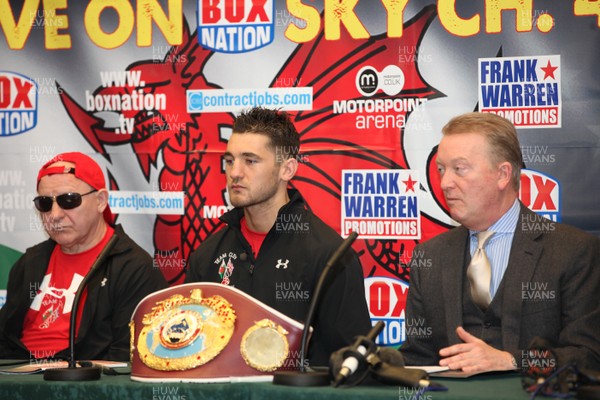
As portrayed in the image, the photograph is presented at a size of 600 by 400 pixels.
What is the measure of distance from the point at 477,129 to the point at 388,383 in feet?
3.93

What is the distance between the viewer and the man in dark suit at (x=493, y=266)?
2.68 metres

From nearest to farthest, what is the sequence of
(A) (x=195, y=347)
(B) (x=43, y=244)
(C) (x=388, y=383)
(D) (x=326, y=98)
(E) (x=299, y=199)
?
(C) (x=388, y=383), (A) (x=195, y=347), (E) (x=299, y=199), (B) (x=43, y=244), (D) (x=326, y=98)

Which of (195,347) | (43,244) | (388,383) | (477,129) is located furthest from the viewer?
(43,244)

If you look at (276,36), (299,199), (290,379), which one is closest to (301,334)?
(290,379)

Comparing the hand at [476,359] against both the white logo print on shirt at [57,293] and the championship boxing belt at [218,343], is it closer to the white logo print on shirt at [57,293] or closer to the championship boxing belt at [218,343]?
the championship boxing belt at [218,343]

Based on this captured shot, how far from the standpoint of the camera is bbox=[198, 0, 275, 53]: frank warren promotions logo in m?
4.09

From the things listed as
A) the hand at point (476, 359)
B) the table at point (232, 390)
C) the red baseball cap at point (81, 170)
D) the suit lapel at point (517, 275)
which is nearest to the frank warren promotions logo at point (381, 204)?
the suit lapel at point (517, 275)

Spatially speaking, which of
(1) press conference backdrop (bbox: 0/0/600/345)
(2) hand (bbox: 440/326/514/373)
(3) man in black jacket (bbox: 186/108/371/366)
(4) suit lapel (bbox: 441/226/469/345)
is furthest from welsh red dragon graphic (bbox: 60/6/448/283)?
(2) hand (bbox: 440/326/514/373)

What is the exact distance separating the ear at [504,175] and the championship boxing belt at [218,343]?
1.09m

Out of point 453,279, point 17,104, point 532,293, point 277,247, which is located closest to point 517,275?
point 532,293

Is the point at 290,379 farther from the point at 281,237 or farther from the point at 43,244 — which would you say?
the point at 43,244

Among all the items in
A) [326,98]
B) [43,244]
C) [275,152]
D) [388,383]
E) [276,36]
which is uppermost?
[276,36]

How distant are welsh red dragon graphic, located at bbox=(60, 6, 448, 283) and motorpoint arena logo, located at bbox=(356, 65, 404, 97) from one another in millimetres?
26

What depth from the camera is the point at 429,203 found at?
3.88 metres
